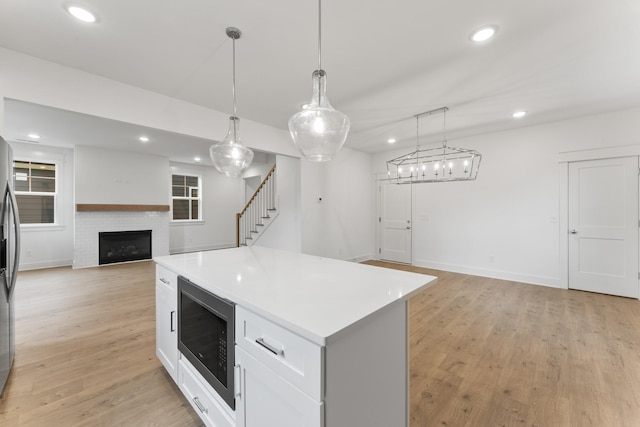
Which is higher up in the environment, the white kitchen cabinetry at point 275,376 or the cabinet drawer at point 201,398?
the white kitchen cabinetry at point 275,376

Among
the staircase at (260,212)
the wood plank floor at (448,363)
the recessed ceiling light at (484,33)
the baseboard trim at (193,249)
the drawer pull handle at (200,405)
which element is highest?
the recessed ceiling light at (484,33)

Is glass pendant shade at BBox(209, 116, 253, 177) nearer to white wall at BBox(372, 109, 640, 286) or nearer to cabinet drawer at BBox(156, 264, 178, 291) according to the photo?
cabinet drawer at BBox(156, 264, 178, 291)

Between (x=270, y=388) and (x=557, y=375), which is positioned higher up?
(x=270, y=388)

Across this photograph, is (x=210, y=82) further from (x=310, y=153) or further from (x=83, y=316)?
(x=83, y=316)

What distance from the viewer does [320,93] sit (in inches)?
61.4

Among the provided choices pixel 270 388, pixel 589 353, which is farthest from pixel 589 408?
Result: pixel 270 388

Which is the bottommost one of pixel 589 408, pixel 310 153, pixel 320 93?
pixel 589 408

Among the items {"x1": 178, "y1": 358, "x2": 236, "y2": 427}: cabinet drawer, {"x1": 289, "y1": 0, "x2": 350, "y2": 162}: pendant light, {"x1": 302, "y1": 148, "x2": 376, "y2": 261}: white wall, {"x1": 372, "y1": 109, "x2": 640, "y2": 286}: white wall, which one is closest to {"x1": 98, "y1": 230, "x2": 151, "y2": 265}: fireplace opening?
{"x1": 302, "y1": 148, "x2": 376, "y2": 261}: white wall

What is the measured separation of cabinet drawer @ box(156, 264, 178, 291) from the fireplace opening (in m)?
5.37

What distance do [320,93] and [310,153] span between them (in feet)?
1.17

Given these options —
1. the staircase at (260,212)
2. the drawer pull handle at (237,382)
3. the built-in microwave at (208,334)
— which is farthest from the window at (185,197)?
the drawer pull handle at (237,382)

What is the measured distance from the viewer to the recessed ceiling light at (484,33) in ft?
6.86

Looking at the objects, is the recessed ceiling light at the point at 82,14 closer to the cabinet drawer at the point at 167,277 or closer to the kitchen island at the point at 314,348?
the cabinet drawer at the point at 167,277

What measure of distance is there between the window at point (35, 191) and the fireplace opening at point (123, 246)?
45.3 inches
